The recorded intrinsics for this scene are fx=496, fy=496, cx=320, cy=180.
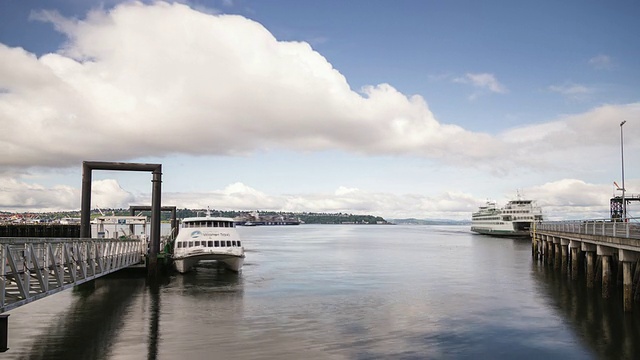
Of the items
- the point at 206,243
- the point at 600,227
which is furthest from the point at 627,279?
the point at 206,243

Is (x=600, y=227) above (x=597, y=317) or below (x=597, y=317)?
above

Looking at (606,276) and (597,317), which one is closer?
(597,317)

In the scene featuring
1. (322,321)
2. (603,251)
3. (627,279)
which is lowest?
(322,321)

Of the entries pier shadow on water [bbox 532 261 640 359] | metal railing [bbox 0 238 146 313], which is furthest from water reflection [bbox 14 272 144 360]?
pier shadow on water [bbox 532 261 640 359]

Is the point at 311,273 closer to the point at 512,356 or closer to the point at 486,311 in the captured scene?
the point at 486,311

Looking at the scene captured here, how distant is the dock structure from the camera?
89.6 ft

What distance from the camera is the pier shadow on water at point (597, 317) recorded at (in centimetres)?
2200

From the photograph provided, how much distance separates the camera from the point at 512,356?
2097cm

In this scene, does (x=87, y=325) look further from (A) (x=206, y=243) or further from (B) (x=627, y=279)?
(B) (x=627, y=279)

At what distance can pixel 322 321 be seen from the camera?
27.7 m

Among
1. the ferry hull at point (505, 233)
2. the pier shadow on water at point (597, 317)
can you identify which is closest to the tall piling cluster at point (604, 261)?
the pier shadow on water at point (597, 317)

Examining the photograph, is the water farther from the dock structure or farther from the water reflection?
the dock structure

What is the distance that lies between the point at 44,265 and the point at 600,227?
36.4 meters

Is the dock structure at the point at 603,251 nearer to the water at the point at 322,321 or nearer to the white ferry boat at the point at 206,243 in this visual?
the water at the point at 322,321
